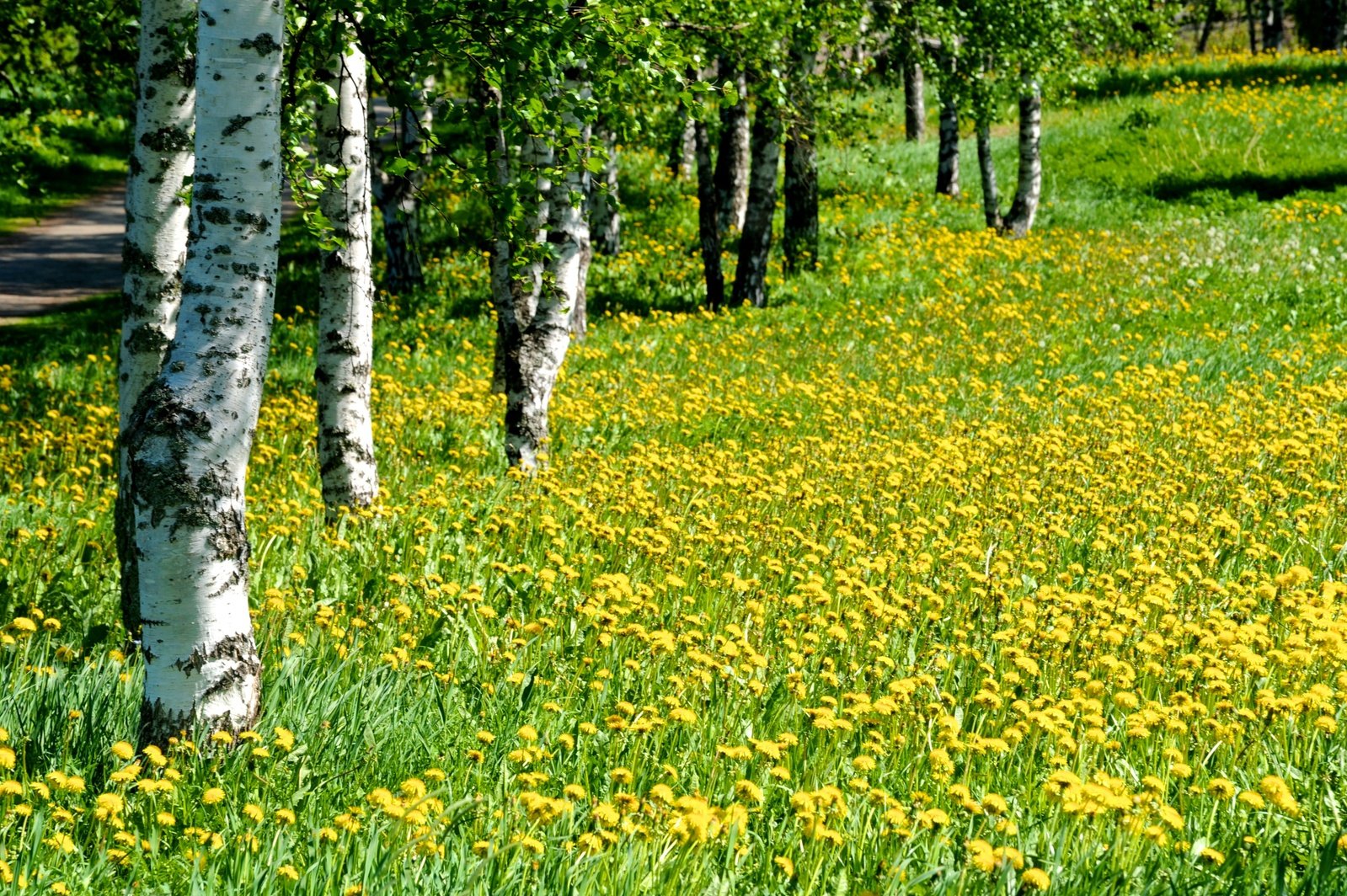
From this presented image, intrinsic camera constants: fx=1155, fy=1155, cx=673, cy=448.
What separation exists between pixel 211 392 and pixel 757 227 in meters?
11.7

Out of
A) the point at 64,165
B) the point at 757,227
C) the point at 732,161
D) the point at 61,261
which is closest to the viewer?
the point at 757,227

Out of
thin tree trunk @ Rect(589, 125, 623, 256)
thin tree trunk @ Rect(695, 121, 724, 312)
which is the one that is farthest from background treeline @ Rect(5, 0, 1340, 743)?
thin tree trunk @ Rect(589, 125, 623, 256)

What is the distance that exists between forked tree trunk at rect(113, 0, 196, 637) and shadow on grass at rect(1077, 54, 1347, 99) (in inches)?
1090

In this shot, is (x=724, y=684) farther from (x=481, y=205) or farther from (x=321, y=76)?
(x=481, y=205)

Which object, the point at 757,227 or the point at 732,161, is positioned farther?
the point at 732,161

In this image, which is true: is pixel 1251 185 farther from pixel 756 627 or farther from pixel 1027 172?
pixel 756 627

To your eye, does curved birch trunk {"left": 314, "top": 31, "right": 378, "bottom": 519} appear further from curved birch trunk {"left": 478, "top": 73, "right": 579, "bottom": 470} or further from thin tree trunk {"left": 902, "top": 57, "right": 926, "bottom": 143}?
thin tree trunk {"left": 902, "top": 57, "right": 926, "bottom": 143}

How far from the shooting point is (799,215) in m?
16.4

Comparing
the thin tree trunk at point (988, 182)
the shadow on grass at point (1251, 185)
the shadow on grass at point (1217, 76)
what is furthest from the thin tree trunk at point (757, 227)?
the shadow on grass at point (1217, 76)

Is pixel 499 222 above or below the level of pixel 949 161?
below

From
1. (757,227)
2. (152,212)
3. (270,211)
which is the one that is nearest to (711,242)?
(757,227)

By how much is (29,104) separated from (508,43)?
7845mm

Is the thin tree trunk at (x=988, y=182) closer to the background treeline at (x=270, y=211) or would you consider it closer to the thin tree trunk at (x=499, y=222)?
the background treeline at (x=270, y=211)

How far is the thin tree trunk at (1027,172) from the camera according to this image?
19266mm
